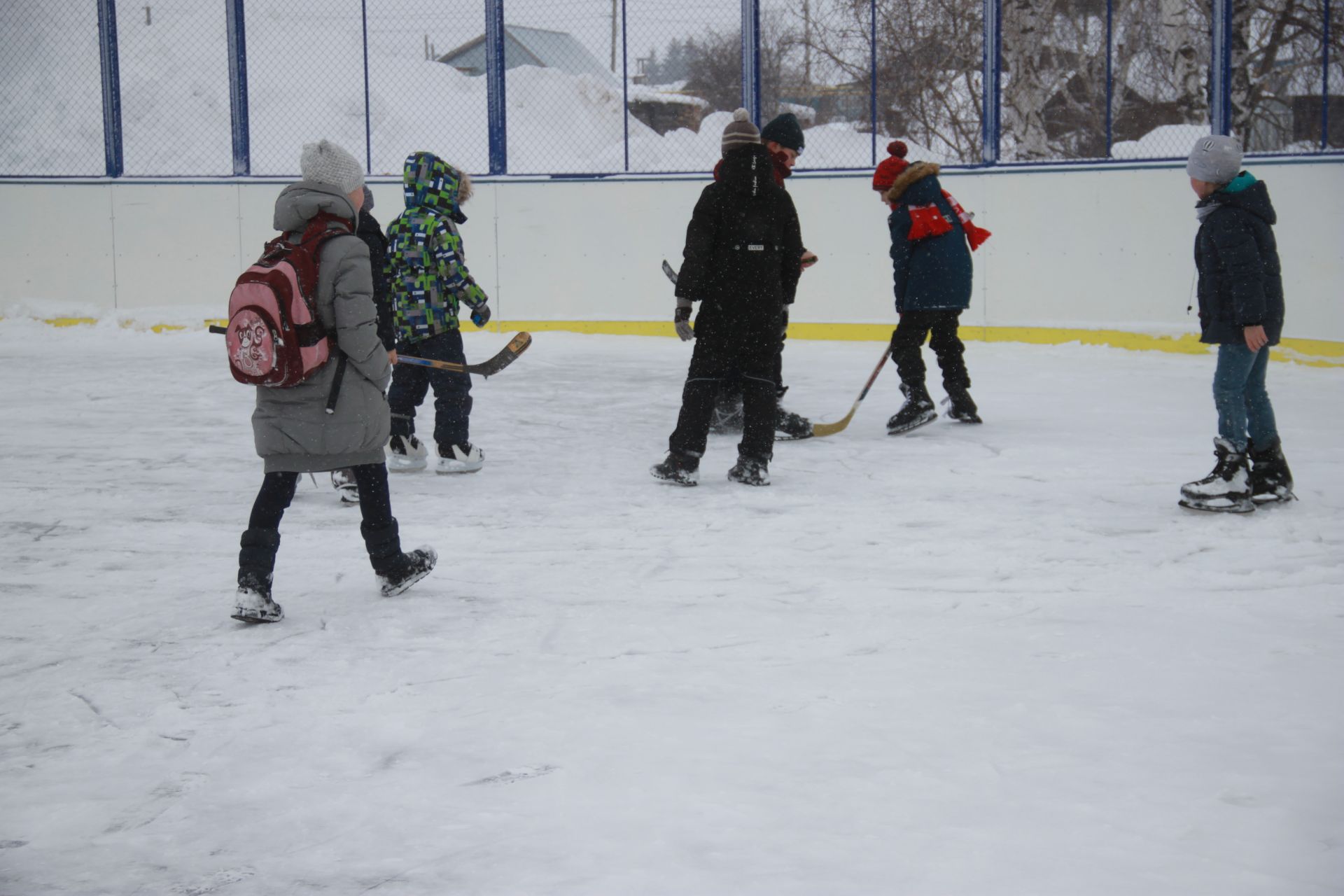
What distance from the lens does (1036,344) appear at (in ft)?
32.5

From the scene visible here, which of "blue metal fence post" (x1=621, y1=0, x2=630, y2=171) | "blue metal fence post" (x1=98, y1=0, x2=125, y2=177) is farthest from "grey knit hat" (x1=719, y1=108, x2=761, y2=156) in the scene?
"blue metal fence post" (x1=98, y1=0, x2=125, y2=177)

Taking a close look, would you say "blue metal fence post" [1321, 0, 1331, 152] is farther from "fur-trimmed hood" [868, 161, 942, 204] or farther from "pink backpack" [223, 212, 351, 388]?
"pink backpack" [223, 212, 351, 388]

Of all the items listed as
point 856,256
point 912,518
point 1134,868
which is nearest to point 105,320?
point 856,256

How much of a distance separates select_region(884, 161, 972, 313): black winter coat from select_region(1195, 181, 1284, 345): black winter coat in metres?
1.87

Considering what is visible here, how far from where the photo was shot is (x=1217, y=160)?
14.6 feet

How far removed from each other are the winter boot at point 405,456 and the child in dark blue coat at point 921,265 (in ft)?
7.37

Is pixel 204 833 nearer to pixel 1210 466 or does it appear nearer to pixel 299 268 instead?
pixel 299 268

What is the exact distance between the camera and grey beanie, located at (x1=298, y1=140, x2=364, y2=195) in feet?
11.4

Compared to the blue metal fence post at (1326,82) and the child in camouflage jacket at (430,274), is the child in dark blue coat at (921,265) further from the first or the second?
the blue metal fence post at (1326,82)

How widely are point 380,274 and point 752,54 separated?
6760mm

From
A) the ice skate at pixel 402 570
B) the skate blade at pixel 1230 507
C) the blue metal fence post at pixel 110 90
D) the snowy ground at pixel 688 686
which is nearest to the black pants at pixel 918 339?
the snowy ground at pixel 688 686

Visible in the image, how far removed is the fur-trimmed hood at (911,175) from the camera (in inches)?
249

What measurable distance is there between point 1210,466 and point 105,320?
8912 mm

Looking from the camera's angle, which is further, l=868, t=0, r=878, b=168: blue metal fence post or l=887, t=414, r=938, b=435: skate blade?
l=868, t=0, r=878, b=168: blue metal fence post
